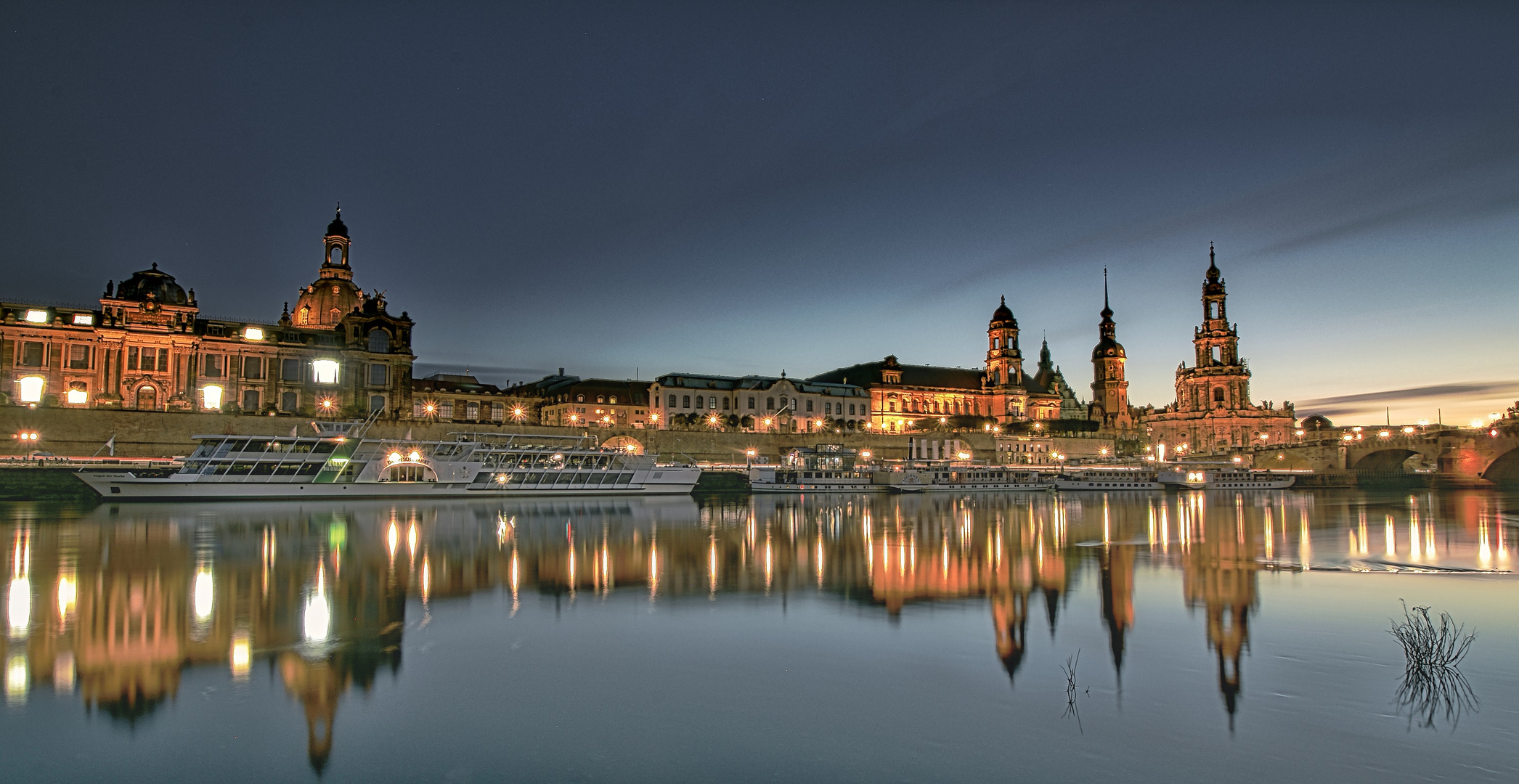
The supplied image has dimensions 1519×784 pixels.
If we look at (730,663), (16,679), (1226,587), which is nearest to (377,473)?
(16,679)

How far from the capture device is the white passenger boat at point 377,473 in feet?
146

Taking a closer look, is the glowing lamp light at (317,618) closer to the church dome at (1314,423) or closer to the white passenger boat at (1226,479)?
the white passenger boat at (1226,479)

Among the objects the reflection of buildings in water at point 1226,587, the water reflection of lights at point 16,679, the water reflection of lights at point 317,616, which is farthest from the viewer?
the water reflection of lights at point 317,616

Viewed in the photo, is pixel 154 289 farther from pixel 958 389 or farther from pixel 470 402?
pixel 958 389

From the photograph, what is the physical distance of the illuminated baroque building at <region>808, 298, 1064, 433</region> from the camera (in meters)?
112

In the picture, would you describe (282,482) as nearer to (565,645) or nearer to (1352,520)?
(565,645)

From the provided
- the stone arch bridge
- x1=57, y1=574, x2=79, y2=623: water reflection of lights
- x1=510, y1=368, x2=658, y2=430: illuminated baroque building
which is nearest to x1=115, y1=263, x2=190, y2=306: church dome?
x1=510, y1=368, x2=658, y2=430: illuminated baroque building

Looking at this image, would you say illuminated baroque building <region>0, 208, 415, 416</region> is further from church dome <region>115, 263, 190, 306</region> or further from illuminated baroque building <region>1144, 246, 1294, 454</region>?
illuminated baroque building <region>1144, 246, 1294, 454</region>

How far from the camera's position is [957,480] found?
74812mm

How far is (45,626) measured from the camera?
1345 cm

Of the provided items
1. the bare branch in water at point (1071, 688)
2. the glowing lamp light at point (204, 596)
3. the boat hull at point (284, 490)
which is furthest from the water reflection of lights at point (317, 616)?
the boat hull at point (284, 490)

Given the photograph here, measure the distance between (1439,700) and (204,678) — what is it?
1533cm

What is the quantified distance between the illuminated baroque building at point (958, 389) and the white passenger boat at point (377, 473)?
54.8 meters

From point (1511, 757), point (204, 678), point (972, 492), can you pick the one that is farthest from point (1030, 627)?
point (972, 492)
